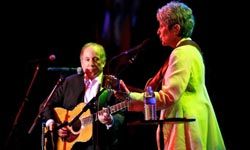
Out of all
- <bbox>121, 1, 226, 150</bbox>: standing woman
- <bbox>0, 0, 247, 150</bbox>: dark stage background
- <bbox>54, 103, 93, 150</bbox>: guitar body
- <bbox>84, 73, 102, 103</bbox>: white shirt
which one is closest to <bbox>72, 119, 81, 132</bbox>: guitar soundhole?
<bbox>54, 103, 93, 150</bbox>: guitar body

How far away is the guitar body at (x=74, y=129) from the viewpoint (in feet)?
16.2

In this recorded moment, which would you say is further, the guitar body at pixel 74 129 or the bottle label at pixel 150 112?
the guitar body at pixel 74 129

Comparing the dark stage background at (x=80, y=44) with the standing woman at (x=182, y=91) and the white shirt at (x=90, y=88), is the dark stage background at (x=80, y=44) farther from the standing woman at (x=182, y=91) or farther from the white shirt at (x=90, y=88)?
the standing woman at (x=182, y=91)

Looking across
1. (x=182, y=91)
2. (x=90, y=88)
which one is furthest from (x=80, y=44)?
(x=182, y=91)

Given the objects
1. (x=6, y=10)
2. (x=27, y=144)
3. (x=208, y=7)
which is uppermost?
(x=6, y=10)

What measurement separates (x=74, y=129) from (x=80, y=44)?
1.85m

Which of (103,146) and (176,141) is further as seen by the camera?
(103,146)

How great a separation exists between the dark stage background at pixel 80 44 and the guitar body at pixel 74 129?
2.23 feet

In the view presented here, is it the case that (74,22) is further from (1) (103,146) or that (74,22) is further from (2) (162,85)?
(2) (162,85)

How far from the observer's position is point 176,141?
331 cm

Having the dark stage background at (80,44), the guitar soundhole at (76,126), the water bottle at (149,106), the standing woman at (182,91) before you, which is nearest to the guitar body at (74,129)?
the guitar soundhole at (76,126)

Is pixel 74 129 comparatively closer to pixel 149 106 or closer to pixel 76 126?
pixel 76 126

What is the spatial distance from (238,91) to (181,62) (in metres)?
2.02

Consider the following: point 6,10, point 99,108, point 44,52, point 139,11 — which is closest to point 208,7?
point 139,11
